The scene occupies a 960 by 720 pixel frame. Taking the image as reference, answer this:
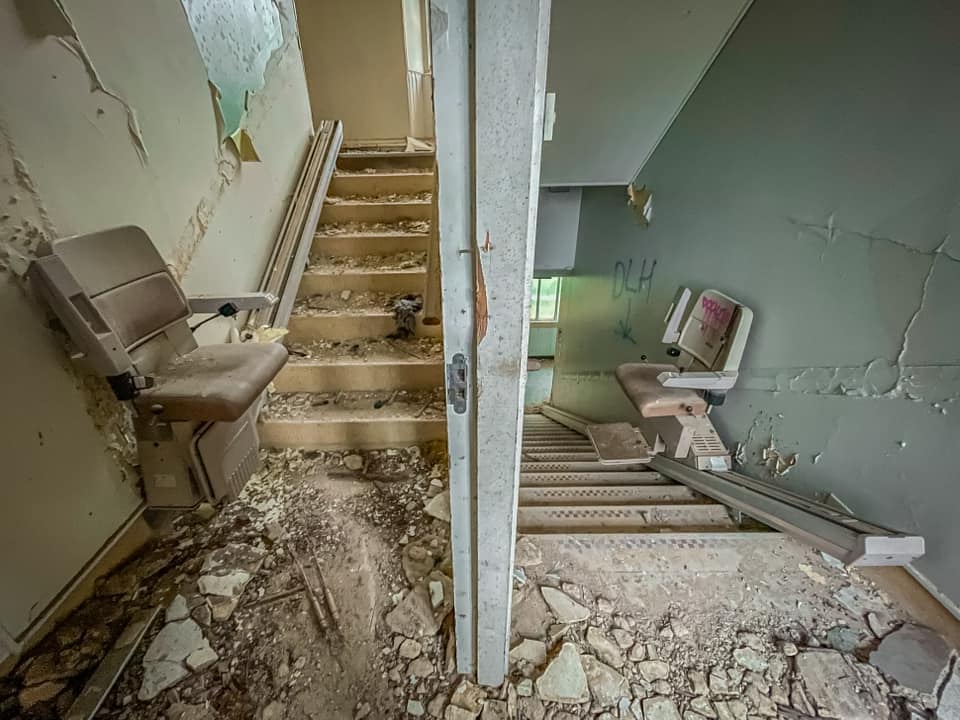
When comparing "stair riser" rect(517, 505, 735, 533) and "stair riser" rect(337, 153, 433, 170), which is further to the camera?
"stair riser" rect(337, 153, 433, 170)

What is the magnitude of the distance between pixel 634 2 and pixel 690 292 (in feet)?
3.76

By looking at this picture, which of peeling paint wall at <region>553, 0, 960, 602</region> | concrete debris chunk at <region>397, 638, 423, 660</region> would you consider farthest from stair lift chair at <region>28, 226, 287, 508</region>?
peeling paint wall at <region>553, 0, 960, 602</region>

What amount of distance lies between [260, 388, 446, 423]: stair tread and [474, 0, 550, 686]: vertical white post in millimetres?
1150

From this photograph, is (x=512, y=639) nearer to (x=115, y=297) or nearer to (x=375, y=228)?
(x=115, y=297)

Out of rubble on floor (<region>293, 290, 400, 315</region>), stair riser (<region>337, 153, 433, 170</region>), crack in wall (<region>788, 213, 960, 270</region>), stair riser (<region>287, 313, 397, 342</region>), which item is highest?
stair riser (<region>337, 153, 433, 170</region>)

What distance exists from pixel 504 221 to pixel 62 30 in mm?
1532

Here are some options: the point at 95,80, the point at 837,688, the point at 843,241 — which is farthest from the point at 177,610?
the point at 843,241

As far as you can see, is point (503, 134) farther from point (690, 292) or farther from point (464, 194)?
point (690, 292)

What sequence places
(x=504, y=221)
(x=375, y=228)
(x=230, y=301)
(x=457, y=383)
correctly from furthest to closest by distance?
(x=375, y=228)
(x=230, y=301)
(x=457, y=383)
(x=504, y=221)

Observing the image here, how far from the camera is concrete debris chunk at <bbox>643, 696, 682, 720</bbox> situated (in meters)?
0.99

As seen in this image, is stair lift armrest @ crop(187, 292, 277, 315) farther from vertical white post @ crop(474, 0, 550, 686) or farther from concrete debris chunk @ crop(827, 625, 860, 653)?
concrete debris chunk @ crop(827, 625, 860, 653)

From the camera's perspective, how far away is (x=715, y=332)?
164 centimetres

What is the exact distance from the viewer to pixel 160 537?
1445 millimetres

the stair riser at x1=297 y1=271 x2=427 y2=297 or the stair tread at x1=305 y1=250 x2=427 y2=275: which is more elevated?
the stair tread at x1=305 y1=250 x2=427 y2=275
